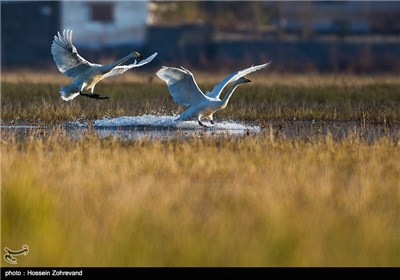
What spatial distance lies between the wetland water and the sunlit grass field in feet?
1.59

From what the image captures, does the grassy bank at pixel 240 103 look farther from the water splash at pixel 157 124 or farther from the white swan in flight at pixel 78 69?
the white swan in flight at pixel 78 69

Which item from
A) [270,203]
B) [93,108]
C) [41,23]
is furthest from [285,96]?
[41,23]

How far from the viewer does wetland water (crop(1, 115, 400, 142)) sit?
Result: 14969 millimetres

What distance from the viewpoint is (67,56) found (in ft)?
51.2

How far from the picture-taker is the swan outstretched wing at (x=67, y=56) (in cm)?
1527

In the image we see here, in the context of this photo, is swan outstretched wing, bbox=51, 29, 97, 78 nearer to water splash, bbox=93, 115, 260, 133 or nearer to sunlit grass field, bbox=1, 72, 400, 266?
water splash, bbox=93, 115, 260, 133

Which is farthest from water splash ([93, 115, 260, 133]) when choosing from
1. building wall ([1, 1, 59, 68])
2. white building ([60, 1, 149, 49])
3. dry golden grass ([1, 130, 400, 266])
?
white building ([60, 1, 149, 49])

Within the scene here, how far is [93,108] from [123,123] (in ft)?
8.40

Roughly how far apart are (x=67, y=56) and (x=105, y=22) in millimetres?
36642

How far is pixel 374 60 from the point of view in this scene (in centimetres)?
4019

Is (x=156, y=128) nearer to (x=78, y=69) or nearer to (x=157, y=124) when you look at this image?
(x=157, y=124)

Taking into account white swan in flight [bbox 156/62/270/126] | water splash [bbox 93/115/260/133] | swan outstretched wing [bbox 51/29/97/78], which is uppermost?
swan outstretched wing [bbox 51/29/97/78]

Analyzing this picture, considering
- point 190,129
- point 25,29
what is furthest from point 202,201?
point 25,29
